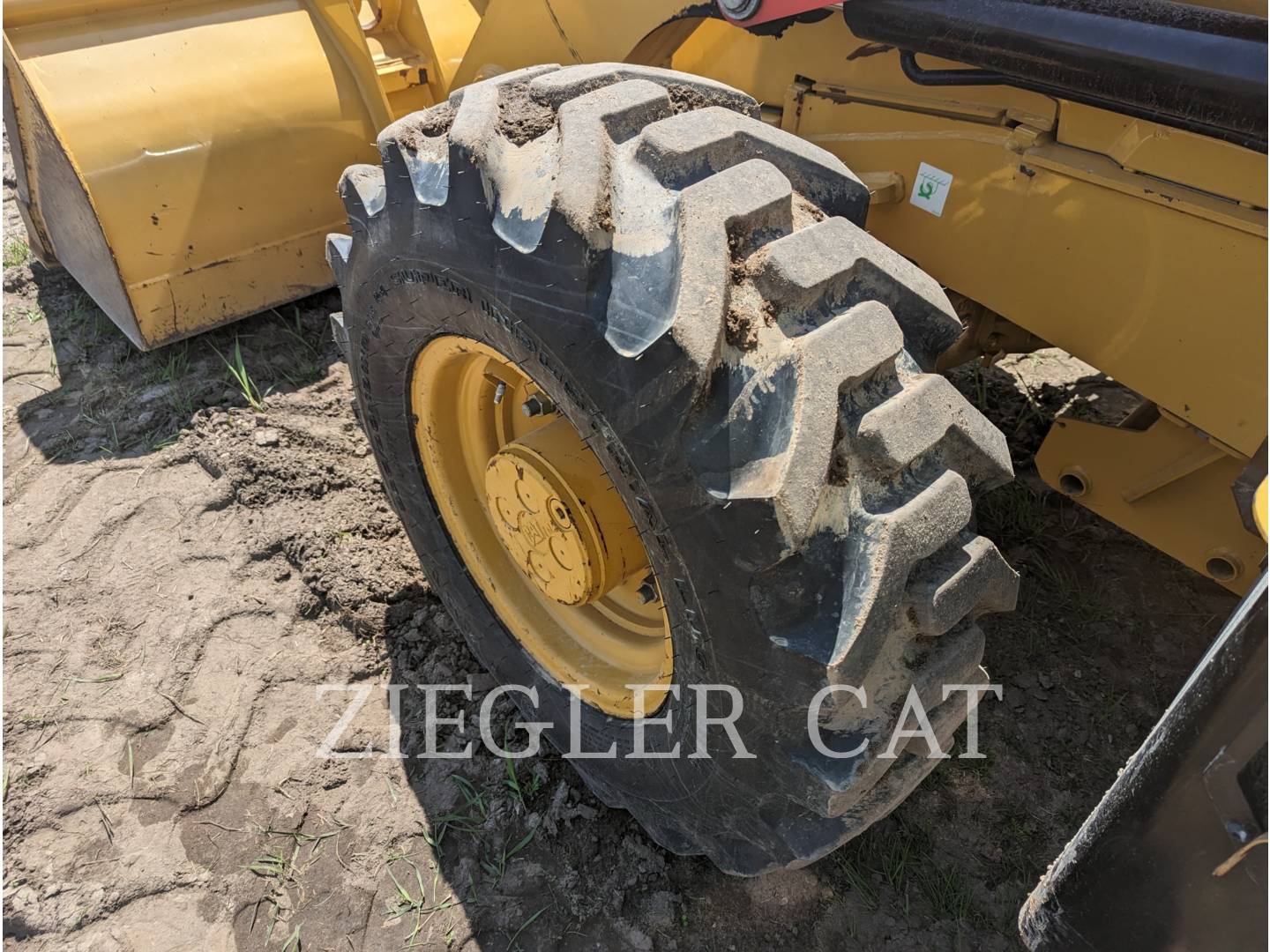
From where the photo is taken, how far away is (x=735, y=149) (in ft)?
4.27

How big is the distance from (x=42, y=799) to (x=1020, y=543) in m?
2.39

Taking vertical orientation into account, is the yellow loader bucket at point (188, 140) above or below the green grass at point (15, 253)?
above

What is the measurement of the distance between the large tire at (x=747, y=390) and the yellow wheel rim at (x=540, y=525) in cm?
23

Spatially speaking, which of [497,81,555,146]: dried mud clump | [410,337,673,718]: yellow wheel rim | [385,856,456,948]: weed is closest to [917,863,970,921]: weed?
[410,337,673,718]: yellow wheel rim

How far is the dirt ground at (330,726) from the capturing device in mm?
1774

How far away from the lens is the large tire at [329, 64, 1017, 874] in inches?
44.3

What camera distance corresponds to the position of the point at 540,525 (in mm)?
1664

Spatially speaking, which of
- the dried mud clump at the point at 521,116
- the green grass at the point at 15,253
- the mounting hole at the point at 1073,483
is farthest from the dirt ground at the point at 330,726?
the dried mud clump at the point at 521,116

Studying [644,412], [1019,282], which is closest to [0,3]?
[644,412]

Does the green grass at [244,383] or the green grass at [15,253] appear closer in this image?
the green grass at [244,383]

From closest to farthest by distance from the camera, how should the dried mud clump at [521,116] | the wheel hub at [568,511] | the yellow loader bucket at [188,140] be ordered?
the dried mud clump at [521,116] → the wheel hub at [568,511] → the yellow loader bucket at [188,140]

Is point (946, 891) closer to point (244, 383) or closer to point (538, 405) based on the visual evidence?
point (538, 405)

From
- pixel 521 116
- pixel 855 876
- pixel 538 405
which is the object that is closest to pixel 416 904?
pixel 855 876

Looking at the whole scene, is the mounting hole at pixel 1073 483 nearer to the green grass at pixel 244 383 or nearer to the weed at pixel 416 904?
the weed at pixel 416 904
